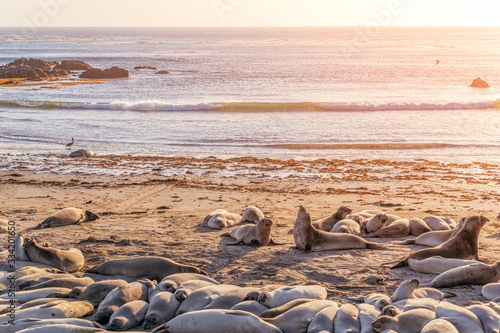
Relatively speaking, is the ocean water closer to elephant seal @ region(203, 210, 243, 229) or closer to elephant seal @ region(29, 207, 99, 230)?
elephant seal @ region(203, 210, 243, 229)

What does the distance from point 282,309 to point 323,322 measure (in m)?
0.47

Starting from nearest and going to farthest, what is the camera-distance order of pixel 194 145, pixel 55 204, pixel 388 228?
pixel 388 228 → pixel 55 204 → pixel 194 145

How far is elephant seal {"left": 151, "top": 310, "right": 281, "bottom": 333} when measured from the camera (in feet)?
13.9

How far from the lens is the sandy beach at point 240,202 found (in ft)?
22.5

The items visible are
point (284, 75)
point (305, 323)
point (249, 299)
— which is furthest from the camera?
point (284, 75)

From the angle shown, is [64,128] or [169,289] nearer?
[169,289]

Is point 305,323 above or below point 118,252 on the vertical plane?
above

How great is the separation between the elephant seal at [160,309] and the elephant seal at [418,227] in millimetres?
4965

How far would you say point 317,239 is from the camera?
25.0ft

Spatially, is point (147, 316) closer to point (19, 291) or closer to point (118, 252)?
point (19, 291)

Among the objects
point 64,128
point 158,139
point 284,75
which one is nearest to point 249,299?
point 158,139

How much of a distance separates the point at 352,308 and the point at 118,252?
13.6ft

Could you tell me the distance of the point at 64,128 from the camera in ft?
72.9

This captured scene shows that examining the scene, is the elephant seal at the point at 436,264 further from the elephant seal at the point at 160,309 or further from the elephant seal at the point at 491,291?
the elephant seal at the point at 160,309
